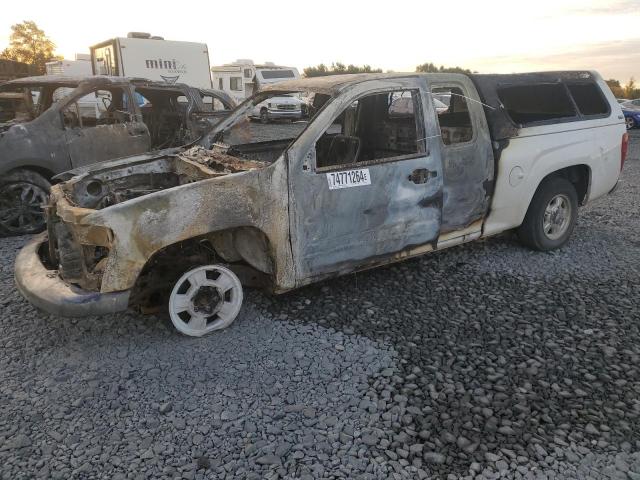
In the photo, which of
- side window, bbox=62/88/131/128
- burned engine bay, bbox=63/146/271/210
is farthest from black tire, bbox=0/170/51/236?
burned engine bay, bbox=63/146/271/210

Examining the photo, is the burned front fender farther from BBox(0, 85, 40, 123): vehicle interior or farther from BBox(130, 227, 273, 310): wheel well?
BBox(0, 85, 40, 123): vehicle interior

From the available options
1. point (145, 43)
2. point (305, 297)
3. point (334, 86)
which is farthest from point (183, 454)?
point (145, 43)

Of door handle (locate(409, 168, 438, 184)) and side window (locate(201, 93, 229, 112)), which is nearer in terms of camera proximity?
door handle (locate(409, 168, 438, 184))

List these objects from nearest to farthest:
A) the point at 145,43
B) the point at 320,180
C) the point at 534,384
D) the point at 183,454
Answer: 1. the point at 183,454
2. the point at 534,384
3. the point at 320,180
4. the point at 145,43

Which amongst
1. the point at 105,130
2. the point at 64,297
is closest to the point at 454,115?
the point at 64,297

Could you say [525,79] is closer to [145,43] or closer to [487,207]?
[487,207]

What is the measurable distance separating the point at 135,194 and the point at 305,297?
1664mm

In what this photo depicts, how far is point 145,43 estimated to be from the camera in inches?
609

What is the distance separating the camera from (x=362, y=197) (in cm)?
375

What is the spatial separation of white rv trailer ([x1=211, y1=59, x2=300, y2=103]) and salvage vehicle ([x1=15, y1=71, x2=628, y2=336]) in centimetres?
1959

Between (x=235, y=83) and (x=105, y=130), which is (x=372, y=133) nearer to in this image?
Result: (x=105, y=130)

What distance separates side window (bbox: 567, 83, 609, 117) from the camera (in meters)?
5.23

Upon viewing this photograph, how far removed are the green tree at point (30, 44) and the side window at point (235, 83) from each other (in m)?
25.5

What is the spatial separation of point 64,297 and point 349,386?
1.84 metres
